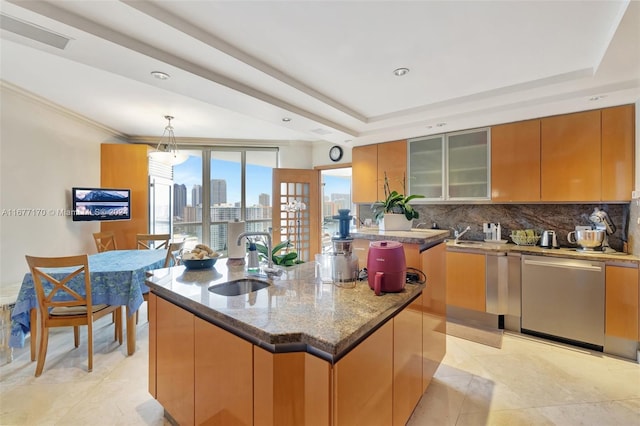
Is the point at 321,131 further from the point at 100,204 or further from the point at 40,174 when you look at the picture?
the point at 40,174

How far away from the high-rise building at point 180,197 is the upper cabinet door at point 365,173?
3136 millimetres

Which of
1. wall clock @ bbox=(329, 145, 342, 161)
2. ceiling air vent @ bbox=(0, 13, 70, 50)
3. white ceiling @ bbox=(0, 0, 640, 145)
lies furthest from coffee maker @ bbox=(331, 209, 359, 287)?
wall clock @ bbox=(329, 145, 342, 161)

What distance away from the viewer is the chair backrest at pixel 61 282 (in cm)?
214

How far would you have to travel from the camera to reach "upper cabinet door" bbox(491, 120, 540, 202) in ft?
9.79

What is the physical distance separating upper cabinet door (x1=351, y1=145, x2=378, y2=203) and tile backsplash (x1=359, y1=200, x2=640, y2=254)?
0.75m

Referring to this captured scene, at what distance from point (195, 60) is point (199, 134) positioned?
9.84 feet

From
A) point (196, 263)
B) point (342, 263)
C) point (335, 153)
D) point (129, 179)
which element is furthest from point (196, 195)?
point (342, 263)

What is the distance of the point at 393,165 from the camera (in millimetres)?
3971

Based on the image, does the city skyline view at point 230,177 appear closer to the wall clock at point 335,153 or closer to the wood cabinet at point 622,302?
the wall clock at point 335,153

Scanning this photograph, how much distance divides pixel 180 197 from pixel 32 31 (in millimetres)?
3792

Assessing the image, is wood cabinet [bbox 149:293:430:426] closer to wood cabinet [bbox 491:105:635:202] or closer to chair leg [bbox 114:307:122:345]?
chair leg [bbox 114:307:122:345]

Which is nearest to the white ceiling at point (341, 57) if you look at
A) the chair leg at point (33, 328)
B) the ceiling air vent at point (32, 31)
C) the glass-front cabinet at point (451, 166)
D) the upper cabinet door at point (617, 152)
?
the ceiling air vent at point (32, 31)

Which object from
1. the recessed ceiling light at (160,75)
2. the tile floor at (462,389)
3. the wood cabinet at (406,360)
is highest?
the recessed ceiling light at (160,75)

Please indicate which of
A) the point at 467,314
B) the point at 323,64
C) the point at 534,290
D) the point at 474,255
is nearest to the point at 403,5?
the point at 323,64
